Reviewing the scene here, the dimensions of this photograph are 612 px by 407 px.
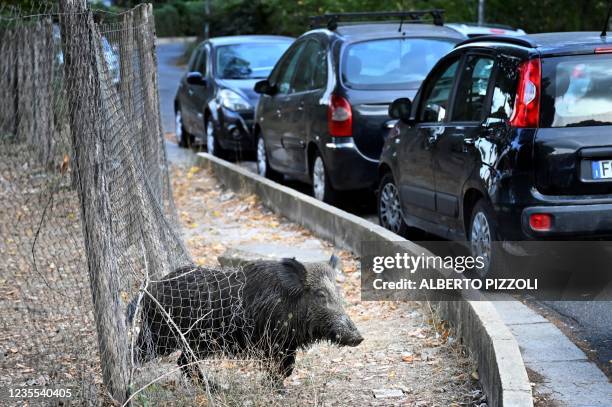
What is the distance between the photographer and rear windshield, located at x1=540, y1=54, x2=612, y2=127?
7.10 meters

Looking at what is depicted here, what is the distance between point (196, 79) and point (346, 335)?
37.8 feet

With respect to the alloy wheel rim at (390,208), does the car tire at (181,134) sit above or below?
below

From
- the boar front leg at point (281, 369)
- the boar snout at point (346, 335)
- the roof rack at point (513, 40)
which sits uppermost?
the roof rack at point (513, 40)

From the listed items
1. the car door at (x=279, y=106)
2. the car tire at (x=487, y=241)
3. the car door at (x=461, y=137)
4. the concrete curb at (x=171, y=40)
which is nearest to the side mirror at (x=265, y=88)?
the car door at (x=279, y=106)

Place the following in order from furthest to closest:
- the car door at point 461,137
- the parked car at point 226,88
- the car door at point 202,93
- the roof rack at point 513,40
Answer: the car door at point 202,93, the parked car at point 226,88, the car door at point 461,137, the roof rack at point 513,40

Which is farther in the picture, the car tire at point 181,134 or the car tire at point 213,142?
the car tire at point 181,134

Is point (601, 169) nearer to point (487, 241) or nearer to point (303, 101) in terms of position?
point (487, 241)

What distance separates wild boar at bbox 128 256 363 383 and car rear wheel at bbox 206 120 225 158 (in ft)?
34.6

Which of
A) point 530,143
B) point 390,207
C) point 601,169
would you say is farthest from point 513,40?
point 390,207

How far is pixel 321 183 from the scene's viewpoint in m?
11.5

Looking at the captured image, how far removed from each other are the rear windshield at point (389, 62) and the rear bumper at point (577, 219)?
13.4 feet

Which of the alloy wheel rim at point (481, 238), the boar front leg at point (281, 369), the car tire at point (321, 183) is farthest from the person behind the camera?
the car tire at point (321, 183)

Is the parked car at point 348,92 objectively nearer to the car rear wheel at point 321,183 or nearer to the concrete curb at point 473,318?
the car rear wheel at point 321,183

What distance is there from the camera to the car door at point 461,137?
781 centimetres
